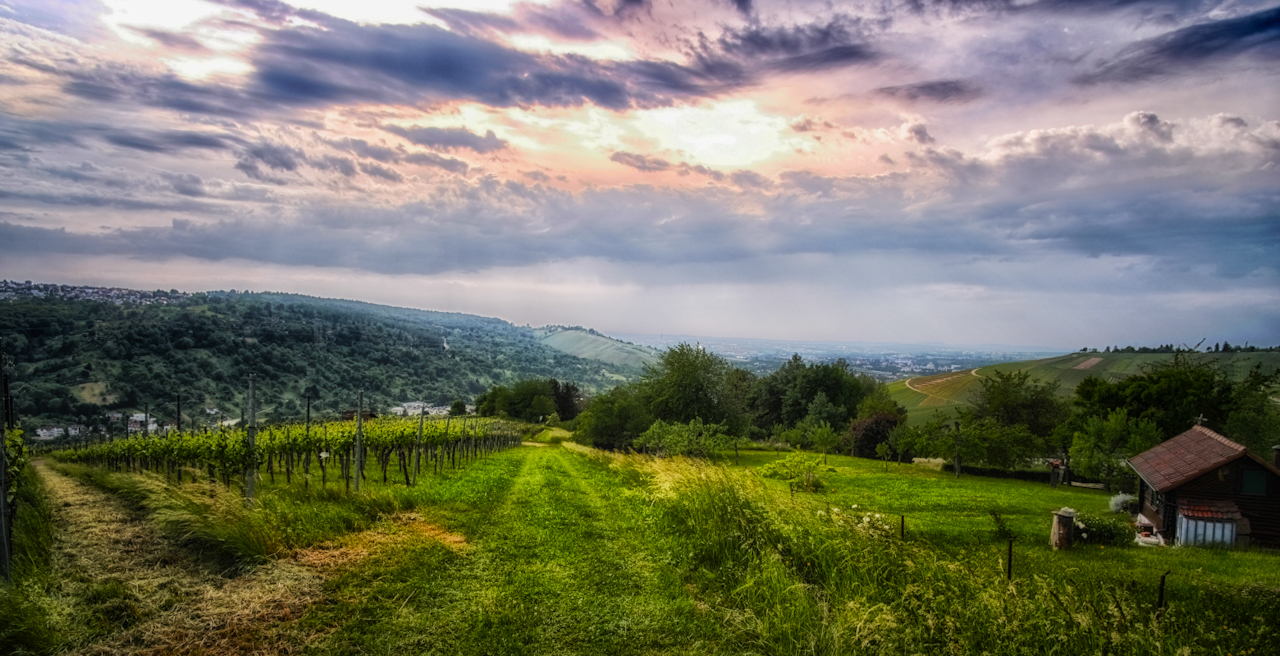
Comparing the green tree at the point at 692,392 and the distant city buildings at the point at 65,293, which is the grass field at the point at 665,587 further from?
the distant city buildings at the point at 65,293

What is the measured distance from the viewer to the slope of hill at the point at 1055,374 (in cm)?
9362

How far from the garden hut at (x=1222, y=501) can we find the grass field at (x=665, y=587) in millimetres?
5653

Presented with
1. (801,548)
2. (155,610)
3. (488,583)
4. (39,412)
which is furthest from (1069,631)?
Answer: (39,412)

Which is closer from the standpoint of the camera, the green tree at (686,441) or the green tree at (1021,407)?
the green tree at (686,441)

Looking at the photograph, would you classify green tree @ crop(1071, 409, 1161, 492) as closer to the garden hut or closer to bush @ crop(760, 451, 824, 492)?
the garden hut

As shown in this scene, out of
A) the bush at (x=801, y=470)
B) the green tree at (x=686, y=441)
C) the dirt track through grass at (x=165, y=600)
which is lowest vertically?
the green tree at (x=686, y=441)

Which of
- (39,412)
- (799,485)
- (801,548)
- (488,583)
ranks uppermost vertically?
(801,548)

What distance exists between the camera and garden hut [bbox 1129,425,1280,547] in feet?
66.2

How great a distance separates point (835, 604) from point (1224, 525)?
21.9 m

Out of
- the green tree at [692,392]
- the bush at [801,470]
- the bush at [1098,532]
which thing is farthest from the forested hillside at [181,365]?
the bush at [1098,532]

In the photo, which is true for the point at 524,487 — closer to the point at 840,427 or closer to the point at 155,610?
the point at 155,610

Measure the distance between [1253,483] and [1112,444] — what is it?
61.9 ft

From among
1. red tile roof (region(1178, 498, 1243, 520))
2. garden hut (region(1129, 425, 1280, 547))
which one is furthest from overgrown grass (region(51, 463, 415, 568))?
garden hut (region(1129, 425, 1280, 547))

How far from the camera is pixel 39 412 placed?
2677 inches
